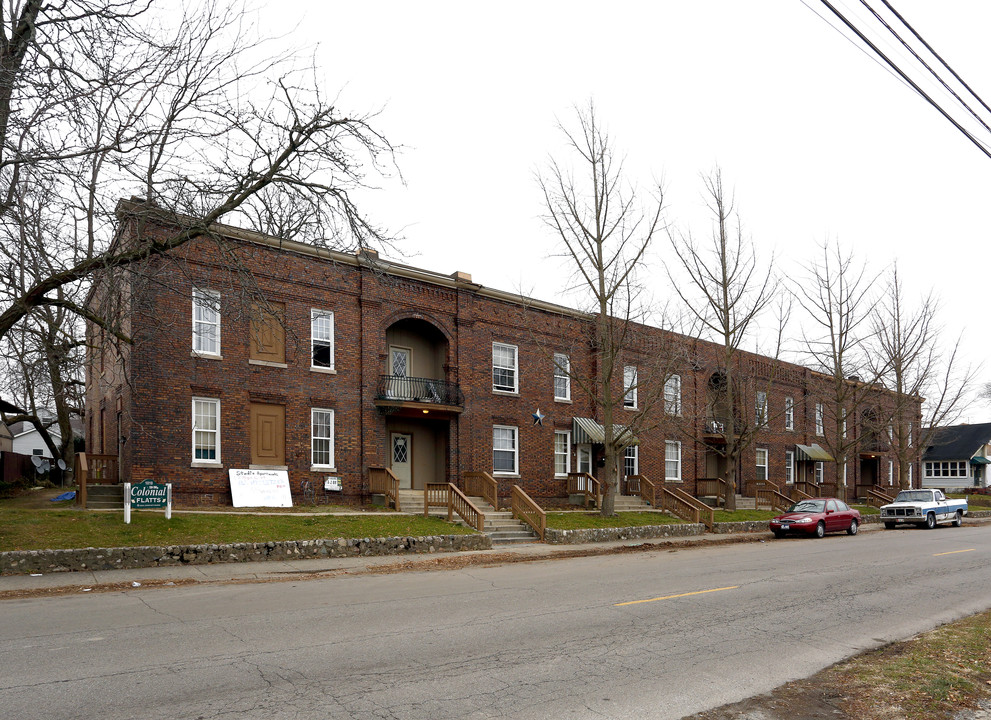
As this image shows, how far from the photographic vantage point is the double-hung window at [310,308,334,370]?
24750mm

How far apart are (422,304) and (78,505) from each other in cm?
1229

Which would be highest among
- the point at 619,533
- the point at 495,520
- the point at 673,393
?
the point at 673,393

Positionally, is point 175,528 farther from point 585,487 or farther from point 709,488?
point 709,488

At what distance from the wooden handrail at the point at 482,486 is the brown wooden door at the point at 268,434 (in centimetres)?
658

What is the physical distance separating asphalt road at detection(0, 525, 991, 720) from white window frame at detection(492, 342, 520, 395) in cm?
1391

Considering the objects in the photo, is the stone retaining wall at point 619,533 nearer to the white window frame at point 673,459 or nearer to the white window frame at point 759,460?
the white window frame at point 673,459

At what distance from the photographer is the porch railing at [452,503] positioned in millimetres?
22341

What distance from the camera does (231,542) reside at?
1717cm

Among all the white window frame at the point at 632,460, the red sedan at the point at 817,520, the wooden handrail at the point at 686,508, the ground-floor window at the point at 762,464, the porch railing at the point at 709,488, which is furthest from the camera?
the ground-floor window at the point at 762,464

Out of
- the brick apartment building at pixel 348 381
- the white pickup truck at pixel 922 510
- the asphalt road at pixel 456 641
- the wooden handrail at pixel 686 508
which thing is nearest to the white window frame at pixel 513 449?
the brick apartment building at pixel 348 381

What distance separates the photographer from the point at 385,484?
24.6m

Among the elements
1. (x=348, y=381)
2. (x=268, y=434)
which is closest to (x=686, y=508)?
(x=348, y=381)

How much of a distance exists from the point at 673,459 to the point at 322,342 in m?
18.9

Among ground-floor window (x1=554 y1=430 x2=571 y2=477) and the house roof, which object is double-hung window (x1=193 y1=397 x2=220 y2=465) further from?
the house roof
